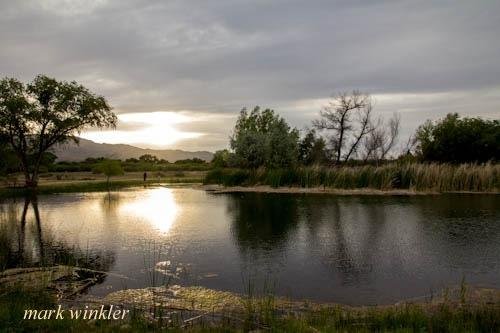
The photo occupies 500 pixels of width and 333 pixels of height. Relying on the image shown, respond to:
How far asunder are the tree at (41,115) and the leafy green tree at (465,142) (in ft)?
106

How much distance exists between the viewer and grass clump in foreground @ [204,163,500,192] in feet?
92.6

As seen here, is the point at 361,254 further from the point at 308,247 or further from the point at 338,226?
the point at 338,226

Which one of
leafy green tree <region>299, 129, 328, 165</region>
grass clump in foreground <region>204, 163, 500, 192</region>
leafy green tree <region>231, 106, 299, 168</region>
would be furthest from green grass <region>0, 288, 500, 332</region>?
Result: leafy green tree <region>299, 129, 328, 165</region>

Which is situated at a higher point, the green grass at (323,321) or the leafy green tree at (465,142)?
the leafy green tree at (465,142)

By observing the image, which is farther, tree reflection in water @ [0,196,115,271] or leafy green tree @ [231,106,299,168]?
leafy green tree @ [231,106,299,168]

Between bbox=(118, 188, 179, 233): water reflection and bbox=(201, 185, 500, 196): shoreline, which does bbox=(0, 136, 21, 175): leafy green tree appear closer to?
bbox=(201, 185, 500, 196): shoreline

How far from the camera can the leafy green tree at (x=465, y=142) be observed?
3803cm

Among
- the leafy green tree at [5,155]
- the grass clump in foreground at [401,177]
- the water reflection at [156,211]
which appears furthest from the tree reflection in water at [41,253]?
the leafy green tree at [5,155]

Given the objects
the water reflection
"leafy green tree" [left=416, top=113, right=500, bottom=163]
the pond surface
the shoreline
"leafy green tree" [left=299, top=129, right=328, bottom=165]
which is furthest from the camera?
"leafy green tree" [left=299, top=129, right=328, bottom=165]

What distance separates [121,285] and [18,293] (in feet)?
6.39

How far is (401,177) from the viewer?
29609 mm

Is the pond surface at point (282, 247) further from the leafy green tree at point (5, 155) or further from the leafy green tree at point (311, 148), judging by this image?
the leafy green tree at point (311, 148)

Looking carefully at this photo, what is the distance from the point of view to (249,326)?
618 centimetres

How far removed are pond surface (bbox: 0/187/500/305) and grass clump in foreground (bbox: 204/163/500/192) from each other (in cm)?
727
